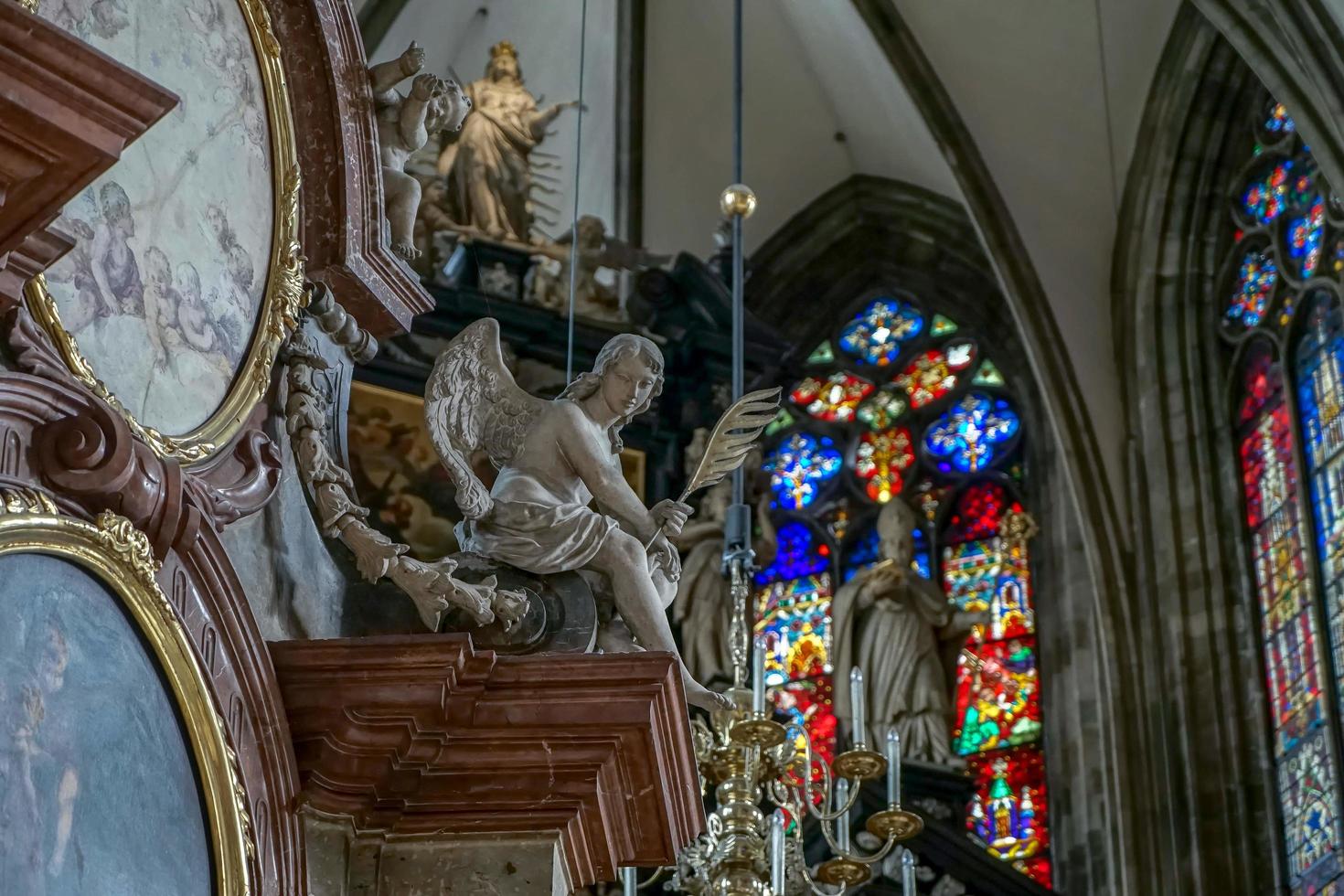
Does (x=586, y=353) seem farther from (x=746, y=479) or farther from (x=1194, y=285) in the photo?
(x=1194, y=285)

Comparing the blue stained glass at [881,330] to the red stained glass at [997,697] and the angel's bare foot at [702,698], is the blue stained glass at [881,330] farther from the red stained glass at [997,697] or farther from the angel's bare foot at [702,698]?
A: the angel's bare foot at [702,698]

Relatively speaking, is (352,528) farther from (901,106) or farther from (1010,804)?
(901,106)

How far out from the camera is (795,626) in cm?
1470

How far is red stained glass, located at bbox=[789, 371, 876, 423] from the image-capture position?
15.8 meters

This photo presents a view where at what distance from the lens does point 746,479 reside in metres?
12.9

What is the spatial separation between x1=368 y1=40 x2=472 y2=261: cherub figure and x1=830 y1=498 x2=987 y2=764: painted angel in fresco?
25.1ft

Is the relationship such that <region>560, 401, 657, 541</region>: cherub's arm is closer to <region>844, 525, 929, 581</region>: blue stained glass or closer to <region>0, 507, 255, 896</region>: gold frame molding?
<region>0, 507, 255, 896</region>: gold frame molding

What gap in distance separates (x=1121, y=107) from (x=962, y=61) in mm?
954

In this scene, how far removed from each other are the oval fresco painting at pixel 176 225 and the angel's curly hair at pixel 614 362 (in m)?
0.88

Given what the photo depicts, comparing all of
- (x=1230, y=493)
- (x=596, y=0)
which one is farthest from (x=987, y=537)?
(x=596, y=0)

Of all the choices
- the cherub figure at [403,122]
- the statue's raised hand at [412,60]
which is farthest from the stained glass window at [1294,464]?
the statue's raised hand at [412,60]

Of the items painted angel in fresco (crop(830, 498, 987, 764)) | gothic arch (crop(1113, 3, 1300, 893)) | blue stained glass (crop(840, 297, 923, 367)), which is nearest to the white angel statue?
gothic arch (crop(1113, 3, 1300, 893))

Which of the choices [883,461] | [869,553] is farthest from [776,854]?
[883,461]

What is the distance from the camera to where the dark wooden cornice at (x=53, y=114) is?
391 centimetres
